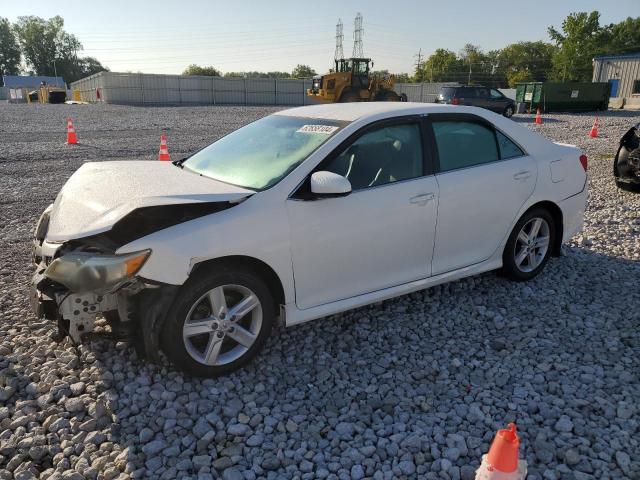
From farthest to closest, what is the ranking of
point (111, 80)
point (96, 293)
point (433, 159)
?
point (111, 80), point (433, 159), point (96, 293)

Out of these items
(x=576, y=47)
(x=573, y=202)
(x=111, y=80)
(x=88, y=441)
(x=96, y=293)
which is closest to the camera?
(x=88, y=441)

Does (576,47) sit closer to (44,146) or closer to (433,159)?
(44,146)

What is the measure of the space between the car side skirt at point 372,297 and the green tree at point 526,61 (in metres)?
81.2

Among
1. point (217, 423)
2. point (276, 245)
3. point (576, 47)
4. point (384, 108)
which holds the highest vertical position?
point (576, 47)

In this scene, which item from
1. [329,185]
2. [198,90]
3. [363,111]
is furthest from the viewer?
[198,90]

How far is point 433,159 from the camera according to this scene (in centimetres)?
395

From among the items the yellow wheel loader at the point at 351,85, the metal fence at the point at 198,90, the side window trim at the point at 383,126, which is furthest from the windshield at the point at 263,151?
the metal fence at the point at 198,90

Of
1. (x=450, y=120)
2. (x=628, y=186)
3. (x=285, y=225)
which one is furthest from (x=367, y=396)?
(x=628, y=186)

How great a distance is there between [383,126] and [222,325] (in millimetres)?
1843

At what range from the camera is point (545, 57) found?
8925cm

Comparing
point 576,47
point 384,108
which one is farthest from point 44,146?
point 576,47

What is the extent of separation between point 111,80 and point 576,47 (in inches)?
2078

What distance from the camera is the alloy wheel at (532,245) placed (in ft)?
15.2

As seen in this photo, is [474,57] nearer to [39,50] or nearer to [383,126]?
[39,50]
